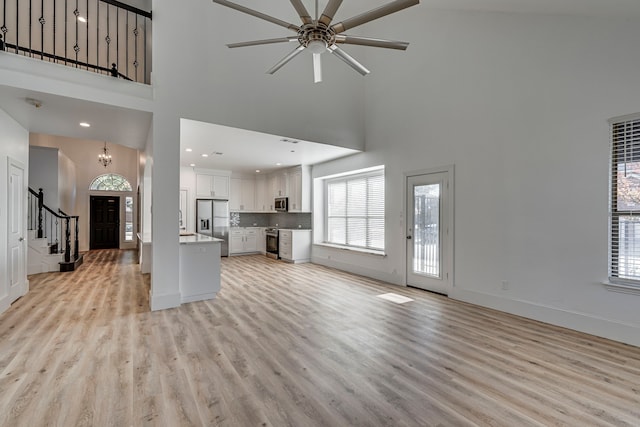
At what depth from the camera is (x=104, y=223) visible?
34.6 ft

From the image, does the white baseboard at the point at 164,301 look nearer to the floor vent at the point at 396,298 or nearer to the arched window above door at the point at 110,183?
the floor vent at the point at 396,298

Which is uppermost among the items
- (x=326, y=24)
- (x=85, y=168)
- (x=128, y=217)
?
(x=326, y=24)

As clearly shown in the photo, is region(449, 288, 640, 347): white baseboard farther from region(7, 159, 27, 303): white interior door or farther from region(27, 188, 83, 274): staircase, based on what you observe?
region(27, 188, 83, 274): staircase

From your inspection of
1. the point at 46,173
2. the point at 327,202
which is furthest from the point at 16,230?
the point at 327,202

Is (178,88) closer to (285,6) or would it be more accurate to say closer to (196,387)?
(285,6)

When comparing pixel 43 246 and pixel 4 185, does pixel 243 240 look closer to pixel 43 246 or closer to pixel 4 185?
pixel 43 246

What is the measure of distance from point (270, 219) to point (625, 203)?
8.53 m

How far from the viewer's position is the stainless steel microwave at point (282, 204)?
330 inches

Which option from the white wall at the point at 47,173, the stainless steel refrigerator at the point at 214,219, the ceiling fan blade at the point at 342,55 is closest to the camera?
the ceiling fan blade at the point at 342,55

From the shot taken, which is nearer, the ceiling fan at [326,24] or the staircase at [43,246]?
the ceiling fan at [326,24]

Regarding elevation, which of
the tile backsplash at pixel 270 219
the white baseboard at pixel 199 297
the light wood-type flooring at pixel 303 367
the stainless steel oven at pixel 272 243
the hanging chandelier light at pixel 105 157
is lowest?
the light wood-type flooring at pixel 303 367

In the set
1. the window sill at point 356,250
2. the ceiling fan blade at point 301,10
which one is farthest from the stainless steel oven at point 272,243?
the ceiling fan blade at point 301,10

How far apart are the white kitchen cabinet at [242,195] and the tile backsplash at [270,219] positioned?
0.23 m

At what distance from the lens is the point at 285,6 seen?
5.08 m
